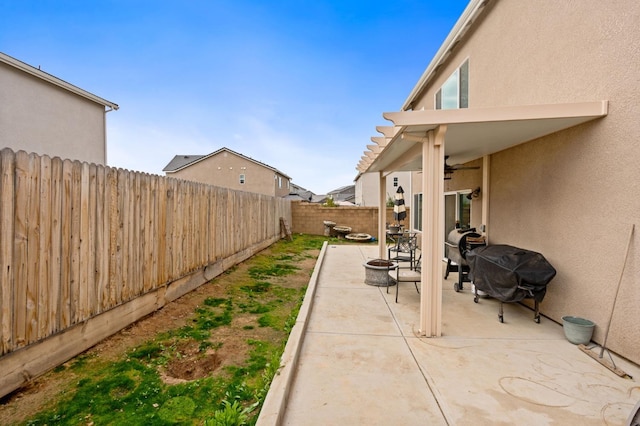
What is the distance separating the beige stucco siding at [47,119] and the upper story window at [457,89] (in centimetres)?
1293

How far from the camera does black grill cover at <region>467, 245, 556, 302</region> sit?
168 inches

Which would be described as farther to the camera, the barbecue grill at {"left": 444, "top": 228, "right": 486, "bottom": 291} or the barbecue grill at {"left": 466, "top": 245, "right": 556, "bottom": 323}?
the barbecue grill at {"left": 444, "top": 228, "right": 486, "bottom": 291}

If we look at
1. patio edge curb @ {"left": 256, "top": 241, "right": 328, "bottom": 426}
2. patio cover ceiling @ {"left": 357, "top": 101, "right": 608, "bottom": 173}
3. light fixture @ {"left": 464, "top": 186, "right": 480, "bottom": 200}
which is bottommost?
patio edge curb @ {"left": 256, "top": 241, "right": 328, "bottom": 426}

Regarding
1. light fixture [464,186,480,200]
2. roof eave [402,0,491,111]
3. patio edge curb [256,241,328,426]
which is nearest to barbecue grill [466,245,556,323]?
light fixture [464,186,480,200]

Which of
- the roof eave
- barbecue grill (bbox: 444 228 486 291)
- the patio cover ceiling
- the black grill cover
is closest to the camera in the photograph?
the patio cover ceiling

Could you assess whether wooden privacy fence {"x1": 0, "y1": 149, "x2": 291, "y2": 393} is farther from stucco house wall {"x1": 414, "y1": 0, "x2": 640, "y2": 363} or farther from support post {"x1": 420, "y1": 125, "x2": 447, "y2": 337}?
stucco house wall {"x1": 414, "y1": 0, "x2": 640, "y2": 363}

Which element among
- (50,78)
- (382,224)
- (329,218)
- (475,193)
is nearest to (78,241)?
(475,193)

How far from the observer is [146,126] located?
63.3ft

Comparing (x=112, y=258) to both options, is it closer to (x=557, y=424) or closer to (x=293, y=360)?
(x=293, y=360)

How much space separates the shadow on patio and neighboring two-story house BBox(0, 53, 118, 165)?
1145 cm

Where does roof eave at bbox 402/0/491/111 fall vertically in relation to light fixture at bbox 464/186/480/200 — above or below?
above

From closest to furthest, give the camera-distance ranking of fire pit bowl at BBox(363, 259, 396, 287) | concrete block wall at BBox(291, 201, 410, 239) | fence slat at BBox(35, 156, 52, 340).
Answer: fence slat at BBox(35, 156, 52, 340) < fire pit bowl at BBox(363, 259, 396, 287) < concrete block wall at BBox(291, 201, 410, 239)

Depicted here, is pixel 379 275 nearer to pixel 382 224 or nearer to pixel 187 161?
pixel 382 224

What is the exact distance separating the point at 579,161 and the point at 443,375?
325 centimetres
